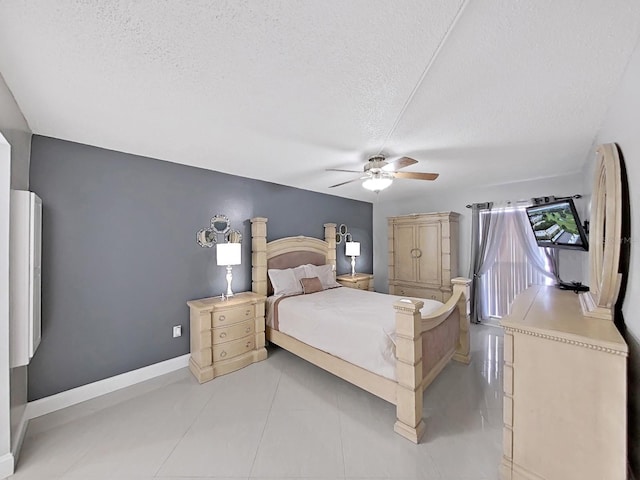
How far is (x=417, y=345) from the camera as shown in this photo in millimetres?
1965

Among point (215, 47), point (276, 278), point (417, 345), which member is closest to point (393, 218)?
point (276, 278)

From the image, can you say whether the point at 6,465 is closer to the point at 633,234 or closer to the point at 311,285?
the point at 311,285

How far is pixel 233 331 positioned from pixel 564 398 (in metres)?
2.87

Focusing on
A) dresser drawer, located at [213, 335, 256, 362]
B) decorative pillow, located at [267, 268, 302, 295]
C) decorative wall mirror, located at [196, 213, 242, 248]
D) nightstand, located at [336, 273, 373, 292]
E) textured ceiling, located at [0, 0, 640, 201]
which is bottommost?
dresser drawer, located at [213, 335, 256, 362]

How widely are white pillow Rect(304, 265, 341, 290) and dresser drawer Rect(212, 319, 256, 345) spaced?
123 centimetres

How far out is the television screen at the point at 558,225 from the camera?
2574 mm

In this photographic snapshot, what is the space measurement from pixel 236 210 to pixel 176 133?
145 centimetres

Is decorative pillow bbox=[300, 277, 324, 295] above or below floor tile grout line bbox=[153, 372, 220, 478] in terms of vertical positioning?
above

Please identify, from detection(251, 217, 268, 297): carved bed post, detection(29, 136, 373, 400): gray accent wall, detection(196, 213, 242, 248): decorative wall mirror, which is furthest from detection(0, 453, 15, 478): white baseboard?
detection(251, 217, 268, 297): carved bed post

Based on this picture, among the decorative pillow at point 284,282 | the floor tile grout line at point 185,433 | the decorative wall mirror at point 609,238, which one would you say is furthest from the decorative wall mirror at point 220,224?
the decorative wall mirror at point 609,238

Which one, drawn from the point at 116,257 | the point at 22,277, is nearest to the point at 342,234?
the point at 116,257

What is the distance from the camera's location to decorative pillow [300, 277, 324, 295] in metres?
3.81

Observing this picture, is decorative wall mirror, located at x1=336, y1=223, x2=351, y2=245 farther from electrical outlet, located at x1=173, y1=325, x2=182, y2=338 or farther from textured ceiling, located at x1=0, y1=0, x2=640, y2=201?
electrical outlet, located at x1=173, y1=325, x2=182, y2=338

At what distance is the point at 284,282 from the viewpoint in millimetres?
3709
